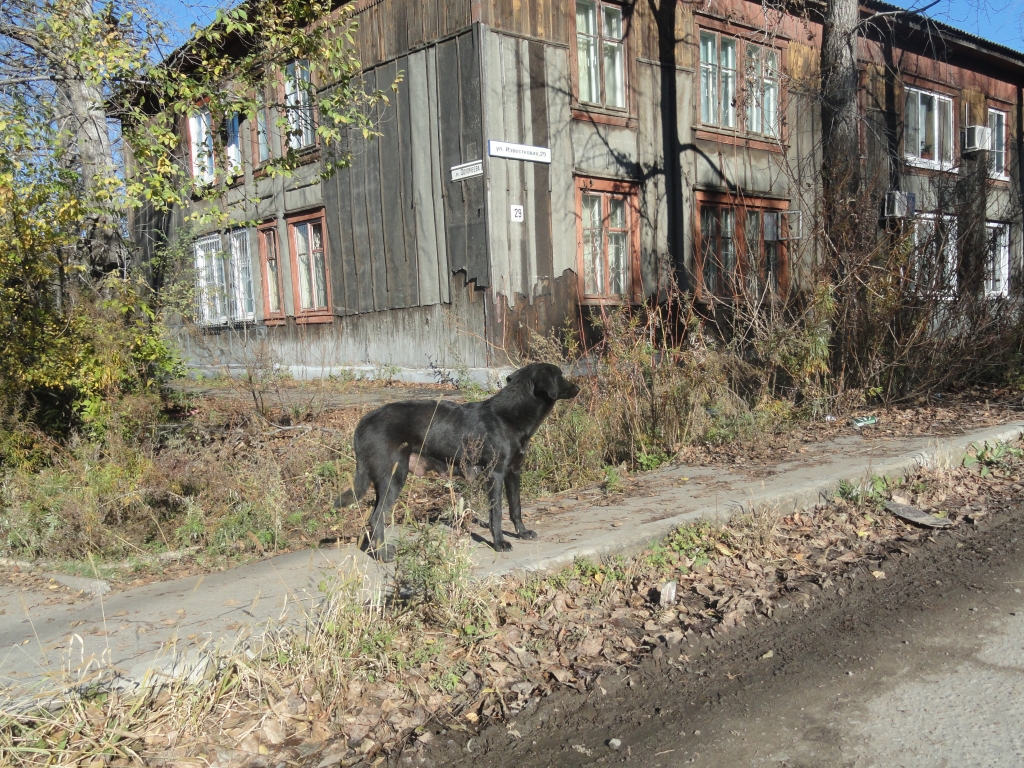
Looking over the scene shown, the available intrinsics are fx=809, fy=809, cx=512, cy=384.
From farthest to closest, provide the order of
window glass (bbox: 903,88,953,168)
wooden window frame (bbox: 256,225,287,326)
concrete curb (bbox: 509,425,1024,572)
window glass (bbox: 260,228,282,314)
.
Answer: window glass (bbox: 903,88,953,168)
window glass (bbox: 260,228,282,314)
wooden window frame (bbox: 256,225,287,326)
concrete curb (bbox: 509,425,1024,572)

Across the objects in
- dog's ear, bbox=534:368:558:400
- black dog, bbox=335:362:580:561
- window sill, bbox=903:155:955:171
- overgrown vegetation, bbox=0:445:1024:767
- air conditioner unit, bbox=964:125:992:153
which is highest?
air conditioner unit, bbox=964:125:992:153

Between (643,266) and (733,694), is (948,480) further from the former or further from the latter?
(643,266)

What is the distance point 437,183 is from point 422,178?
1.36 ft

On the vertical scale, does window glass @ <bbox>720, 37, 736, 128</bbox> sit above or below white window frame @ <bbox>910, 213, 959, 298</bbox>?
above

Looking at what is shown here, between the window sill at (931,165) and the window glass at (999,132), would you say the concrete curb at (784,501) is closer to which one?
the window sill at (931,165)

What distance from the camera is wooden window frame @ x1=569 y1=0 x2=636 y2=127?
13672mm

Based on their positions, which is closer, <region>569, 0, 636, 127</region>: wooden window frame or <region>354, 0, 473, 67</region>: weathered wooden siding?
<region>354, 0, 473, 67</region>: weathered wooden siding

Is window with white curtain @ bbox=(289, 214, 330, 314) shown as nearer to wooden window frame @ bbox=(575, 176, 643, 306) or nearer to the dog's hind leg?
wooden window frame @ bbox=(575, 176, 643, 306)

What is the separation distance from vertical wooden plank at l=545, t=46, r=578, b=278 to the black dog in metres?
8.20

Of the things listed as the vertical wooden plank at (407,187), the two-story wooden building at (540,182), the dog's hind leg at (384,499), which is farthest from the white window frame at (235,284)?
the dog's hind leg at (384,499)

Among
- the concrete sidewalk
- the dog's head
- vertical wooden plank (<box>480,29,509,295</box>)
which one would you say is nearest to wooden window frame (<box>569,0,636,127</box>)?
vertical wooden plank (<box>480,29,509,295</box>)

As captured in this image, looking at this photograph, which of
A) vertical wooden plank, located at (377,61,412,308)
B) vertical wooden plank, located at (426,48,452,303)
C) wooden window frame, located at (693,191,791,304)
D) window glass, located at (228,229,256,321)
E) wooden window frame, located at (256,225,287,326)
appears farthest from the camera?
window glass, located at (228,229,256,321)

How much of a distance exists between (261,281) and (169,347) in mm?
10262

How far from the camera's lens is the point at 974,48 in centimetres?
1995
